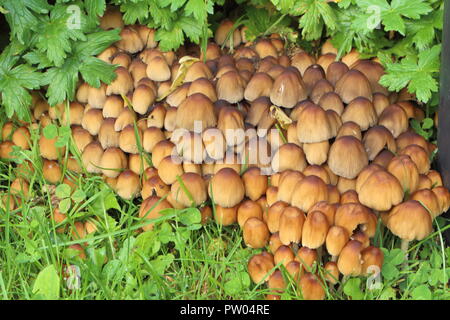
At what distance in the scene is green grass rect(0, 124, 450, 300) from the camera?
7.52 ft

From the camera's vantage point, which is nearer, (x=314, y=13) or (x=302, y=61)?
(x=314, y=13)

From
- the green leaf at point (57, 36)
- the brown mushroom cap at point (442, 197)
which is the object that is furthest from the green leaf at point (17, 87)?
the brown mushroom cap at point (442, 197)

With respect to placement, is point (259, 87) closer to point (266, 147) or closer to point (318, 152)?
point (266, 147)

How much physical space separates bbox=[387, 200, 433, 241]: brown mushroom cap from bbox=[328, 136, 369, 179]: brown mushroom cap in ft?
0.71

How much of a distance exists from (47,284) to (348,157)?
116cm

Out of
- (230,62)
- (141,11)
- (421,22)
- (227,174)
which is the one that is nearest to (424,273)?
(227,174)

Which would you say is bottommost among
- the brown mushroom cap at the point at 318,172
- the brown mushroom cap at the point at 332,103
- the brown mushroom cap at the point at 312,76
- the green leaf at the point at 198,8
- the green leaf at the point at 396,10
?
the brown mushroom cap at the point at 318,172

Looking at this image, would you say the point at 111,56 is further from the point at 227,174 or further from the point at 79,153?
the point at 227,174

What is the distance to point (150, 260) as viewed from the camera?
251cm

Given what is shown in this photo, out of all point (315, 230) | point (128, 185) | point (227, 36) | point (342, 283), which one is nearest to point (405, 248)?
point (342, 283)

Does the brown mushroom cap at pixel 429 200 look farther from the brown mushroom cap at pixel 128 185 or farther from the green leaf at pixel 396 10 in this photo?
the brown mushroom cap at pixel 128 185

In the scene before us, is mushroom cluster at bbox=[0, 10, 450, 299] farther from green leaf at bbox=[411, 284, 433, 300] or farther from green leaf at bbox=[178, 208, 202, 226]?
green leaf at bbox=[411, 284, 433, 300]

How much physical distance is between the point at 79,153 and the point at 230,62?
775 mm

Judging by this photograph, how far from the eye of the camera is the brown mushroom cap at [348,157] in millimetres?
2428
